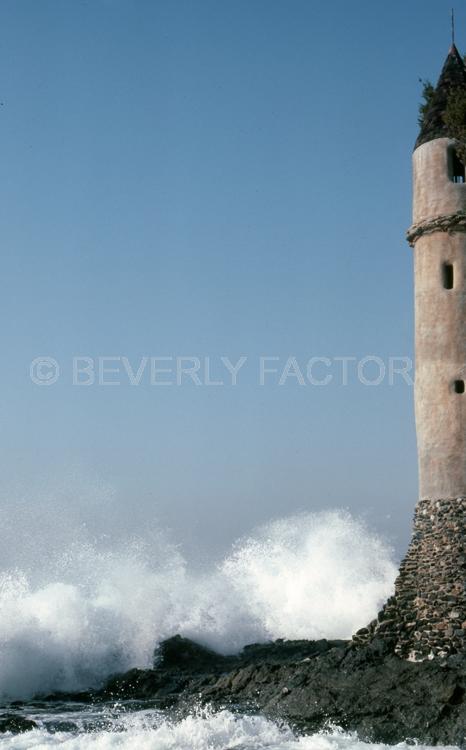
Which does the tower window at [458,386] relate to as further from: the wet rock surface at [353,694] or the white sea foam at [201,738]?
the white sea foam at [201,738]

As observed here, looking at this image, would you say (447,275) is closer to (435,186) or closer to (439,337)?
(439,337)

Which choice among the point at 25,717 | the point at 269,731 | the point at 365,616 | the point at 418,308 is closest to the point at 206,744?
the point at 269,731

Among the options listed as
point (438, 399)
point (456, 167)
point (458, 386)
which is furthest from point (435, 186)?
point (438, 399)

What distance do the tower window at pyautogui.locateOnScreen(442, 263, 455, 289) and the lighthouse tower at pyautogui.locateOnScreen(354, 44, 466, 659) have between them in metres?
0.02

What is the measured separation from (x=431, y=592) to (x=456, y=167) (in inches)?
375

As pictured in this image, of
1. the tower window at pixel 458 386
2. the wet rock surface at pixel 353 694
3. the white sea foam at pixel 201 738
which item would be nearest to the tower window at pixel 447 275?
the tower window at pixel 458 386

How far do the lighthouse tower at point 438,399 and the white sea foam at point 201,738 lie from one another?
12.7ft

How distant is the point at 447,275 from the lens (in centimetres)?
2109

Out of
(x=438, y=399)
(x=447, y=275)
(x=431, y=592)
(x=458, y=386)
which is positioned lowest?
(x=431, y=592)

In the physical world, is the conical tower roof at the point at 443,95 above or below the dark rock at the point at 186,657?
above

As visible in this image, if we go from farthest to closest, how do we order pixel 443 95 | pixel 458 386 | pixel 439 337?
pixel 443 95 → pixel 439 337 → pixel 458 386

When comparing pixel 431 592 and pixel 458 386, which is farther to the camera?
pixel 458 386

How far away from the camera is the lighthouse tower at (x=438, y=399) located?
19.3 meters

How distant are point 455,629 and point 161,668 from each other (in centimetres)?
973
